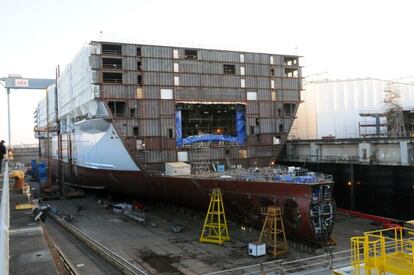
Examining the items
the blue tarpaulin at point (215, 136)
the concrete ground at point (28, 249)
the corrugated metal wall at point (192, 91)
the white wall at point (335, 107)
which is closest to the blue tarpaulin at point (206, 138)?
the blue tarpaulin at point (215, 136)

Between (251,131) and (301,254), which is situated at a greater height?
(251,131)

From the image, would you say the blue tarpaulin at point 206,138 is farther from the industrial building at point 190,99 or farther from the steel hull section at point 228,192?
the steel hull section at point 228,192

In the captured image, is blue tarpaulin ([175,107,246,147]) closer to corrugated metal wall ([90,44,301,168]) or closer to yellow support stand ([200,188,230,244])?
corrugated metal wall ([90,44,301,168])

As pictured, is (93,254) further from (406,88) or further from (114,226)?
(406,88)

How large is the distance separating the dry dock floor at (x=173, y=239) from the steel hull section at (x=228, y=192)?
1.27 m

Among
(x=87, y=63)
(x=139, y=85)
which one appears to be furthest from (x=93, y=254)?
(x=87, y=63)

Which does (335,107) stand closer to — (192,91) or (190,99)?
(192,91)

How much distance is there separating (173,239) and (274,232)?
783 cm

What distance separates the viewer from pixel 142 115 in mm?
37469

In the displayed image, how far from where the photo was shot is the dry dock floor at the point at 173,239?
2333cm

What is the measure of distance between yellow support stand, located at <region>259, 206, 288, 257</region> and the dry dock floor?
2.30 ft

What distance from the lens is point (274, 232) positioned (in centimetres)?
2455

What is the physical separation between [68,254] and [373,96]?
141 ft

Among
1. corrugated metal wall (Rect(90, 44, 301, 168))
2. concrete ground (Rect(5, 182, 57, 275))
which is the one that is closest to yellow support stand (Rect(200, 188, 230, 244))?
corrugated metal wall (Rect(90, 44, 301, 168))
